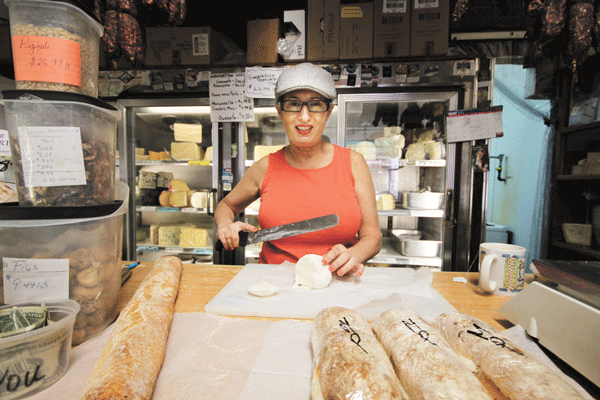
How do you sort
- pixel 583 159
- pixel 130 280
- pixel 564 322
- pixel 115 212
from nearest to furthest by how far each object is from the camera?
pixel 564 322 < pixel 115 212 < pixel 130 280 < pixel 583 159

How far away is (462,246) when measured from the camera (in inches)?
111

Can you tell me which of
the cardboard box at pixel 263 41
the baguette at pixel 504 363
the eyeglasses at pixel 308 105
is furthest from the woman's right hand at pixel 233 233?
the cardboard box at pixel 263 41

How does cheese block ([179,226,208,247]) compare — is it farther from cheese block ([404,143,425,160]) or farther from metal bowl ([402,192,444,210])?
cheese block ([404,143,425,160])

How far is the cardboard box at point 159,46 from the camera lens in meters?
3.01

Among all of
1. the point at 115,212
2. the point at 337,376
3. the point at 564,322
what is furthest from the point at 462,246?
the point at 115,212

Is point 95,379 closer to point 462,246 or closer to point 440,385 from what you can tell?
point 440,385

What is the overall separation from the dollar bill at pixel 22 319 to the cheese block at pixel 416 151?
3.04m

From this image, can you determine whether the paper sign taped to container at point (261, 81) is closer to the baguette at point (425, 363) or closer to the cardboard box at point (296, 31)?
the cardboard box at point (296, 31)

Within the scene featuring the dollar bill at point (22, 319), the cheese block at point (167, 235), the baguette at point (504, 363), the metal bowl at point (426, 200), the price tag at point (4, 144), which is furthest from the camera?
the cheese block at point (167, 235)

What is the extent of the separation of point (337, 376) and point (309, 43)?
2996 mm

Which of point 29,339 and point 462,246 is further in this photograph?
point 462,246

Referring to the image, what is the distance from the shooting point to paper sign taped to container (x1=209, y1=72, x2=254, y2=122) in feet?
9.64

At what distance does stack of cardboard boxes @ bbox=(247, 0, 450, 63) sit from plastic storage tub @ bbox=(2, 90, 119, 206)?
2498 millimetres

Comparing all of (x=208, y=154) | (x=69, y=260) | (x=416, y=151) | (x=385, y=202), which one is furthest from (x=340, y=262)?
(x=208, y=154)
